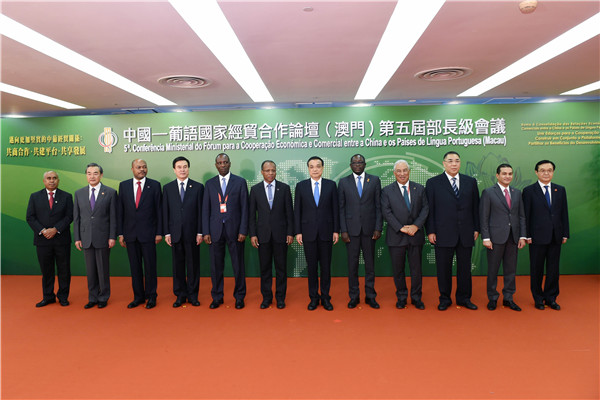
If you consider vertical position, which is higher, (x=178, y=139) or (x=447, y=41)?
(x=447, y=41)

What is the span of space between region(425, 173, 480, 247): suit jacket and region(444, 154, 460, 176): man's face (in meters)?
0.10

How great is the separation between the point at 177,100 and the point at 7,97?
2.56 m

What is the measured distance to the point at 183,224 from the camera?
4.84 m

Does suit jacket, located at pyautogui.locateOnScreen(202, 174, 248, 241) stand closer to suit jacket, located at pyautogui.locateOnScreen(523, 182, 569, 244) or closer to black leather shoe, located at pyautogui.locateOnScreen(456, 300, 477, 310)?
black leather shoe, located at pyautogui.locateOnScreen(456, 300, 477, 310)

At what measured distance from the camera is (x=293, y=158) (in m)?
6.49

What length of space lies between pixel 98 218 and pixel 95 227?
129mm

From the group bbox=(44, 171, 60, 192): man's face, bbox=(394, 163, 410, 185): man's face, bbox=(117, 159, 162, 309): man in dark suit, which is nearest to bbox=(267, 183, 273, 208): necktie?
bbox=(117, 159, 162, 309): man in dark suit

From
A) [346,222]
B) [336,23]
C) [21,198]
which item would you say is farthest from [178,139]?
[336,23]

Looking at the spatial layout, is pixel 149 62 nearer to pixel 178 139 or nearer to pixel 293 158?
pixel 178 139

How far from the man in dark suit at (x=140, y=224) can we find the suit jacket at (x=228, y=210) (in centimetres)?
75

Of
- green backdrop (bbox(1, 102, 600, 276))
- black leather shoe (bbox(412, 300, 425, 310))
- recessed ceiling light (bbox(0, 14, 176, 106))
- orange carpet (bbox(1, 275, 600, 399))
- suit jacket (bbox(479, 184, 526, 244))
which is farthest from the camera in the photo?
green backdrop (bbox(1, 102, 600, 276))

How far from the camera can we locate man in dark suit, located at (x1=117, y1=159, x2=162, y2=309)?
4859mm

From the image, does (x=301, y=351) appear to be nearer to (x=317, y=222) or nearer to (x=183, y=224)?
(x=317, y=222)

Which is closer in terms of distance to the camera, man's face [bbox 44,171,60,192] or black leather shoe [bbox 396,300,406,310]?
black leather shoe [bbox 396,300,406,310]
